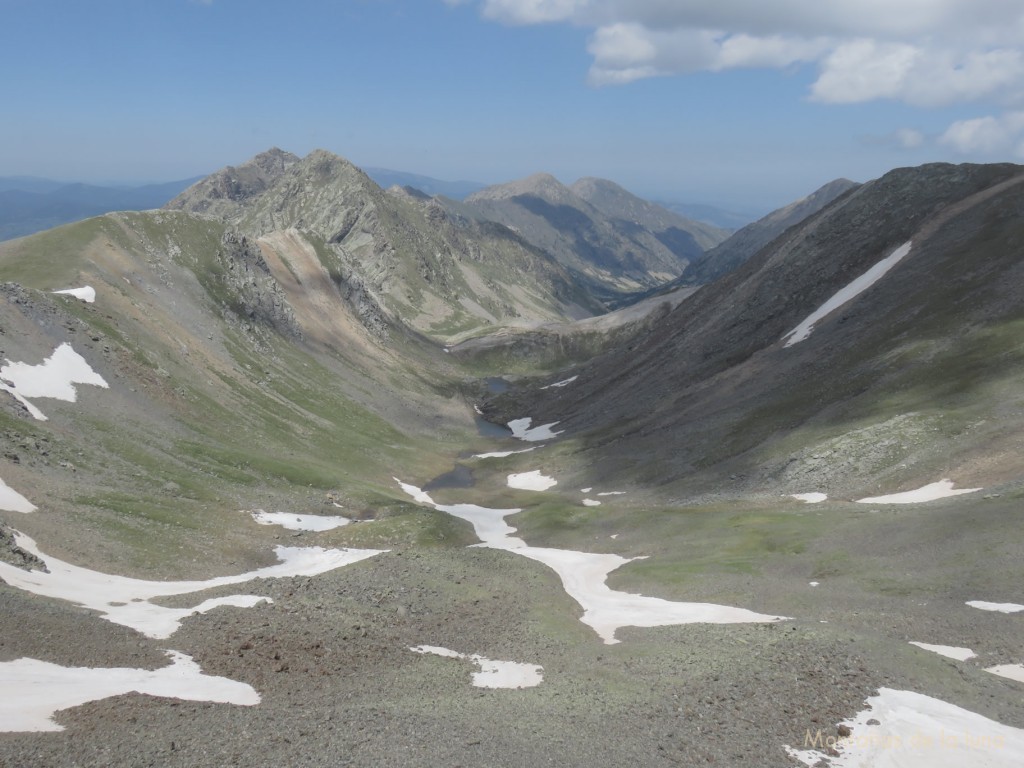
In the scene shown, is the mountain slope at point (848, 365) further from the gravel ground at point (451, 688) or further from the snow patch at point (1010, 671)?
the gravel ground at point (451, 688)

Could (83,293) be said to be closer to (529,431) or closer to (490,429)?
(529,431)

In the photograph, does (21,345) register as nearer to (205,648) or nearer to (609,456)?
(205,648)

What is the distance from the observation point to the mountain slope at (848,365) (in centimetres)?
7438

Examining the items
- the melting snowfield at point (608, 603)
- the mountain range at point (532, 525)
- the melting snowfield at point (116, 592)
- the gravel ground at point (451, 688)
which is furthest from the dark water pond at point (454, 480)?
the gravel ground at point (451, 688)

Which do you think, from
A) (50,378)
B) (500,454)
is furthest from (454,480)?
(50,378)

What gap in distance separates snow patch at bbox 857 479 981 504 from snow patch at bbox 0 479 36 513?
66.9m

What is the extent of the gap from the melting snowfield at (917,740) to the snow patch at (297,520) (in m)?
54.1

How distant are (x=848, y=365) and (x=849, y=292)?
3035 cm

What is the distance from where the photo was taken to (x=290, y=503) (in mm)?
78938

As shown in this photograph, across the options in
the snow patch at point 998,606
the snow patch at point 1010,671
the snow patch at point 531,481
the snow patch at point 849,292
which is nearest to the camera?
the snow patch at point 1010,671

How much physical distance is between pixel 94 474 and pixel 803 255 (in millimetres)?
131347

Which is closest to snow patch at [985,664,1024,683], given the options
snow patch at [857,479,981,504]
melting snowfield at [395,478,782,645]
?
melting snowfield at [395,478,782,645]

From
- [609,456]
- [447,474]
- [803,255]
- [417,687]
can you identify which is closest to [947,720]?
[417,687]

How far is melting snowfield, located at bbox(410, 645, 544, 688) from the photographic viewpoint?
34.4m
